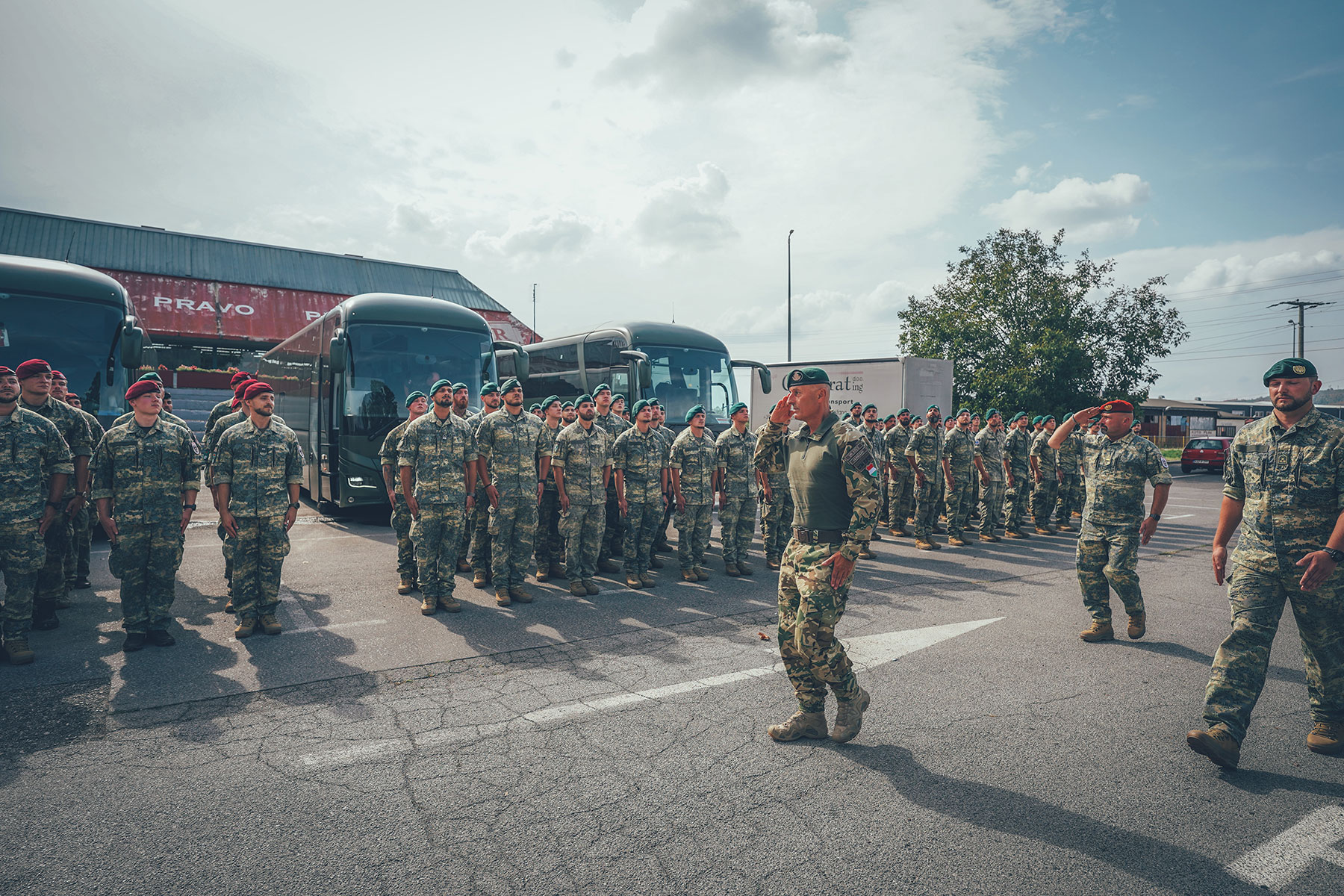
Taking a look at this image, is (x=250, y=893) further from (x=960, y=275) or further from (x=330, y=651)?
(x=960, y=275)

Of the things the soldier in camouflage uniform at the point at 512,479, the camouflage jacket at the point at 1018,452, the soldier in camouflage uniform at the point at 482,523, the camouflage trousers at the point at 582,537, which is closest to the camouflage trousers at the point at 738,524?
the camouflage trousers at the point at 582,537

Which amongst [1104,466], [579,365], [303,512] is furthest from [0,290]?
[1104,466]

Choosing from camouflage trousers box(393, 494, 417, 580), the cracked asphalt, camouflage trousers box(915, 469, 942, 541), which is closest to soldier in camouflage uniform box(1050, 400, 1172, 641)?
the cracked asphalt

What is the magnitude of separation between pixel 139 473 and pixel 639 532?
14.3 ft

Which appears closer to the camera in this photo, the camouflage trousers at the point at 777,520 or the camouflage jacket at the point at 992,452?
the camouflage trousers at the point at 777,520

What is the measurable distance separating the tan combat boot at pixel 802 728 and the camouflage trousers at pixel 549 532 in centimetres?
454

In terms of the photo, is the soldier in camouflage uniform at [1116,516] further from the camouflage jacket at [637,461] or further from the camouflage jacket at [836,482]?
the camouflage jacket at [637,461]

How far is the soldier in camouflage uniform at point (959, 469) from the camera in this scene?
1047 centimetres

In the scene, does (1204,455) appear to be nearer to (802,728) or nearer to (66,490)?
(802,728)

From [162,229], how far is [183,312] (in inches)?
306

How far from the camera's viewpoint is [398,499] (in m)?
7.13

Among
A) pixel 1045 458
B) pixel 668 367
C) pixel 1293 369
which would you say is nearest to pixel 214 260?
pixel 668 367

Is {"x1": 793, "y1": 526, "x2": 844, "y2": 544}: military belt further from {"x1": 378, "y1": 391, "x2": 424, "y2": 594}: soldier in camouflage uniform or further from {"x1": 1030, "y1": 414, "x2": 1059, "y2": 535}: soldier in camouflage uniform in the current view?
{"x1": 1030, "y1": 414, "x2": 1059, "y2": 535}: soldier in camouflage uniform

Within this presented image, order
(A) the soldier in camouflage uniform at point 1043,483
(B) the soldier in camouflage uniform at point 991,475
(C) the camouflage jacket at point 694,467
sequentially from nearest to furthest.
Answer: (C) the camouflage jacket at point 694,467, (B) the soldier in camouflage uniform at point 991,475, (A) the soldier in camouflage uniform at point 1043,483
